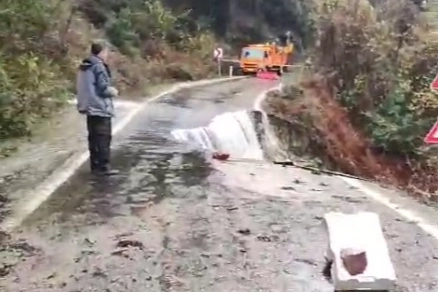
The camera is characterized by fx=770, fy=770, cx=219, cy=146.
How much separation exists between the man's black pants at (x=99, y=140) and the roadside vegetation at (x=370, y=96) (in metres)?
8.85

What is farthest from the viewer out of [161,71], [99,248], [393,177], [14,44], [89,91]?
[161,71]

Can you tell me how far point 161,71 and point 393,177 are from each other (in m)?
12.6

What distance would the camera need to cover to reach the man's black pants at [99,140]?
9.54 metres

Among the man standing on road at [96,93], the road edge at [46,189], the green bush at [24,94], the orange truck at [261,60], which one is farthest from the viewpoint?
the orange truck at [261,60]

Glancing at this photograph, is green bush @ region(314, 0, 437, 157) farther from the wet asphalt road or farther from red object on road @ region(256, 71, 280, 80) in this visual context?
red object on road @ region(256, 71, 280, 80)

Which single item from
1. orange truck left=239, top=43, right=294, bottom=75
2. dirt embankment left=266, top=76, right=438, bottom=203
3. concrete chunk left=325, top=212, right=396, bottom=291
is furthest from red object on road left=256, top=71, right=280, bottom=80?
concrete chunk left=325, top=212, right=396, bottom=291

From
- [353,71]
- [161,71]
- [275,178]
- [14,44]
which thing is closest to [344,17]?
[353,71]

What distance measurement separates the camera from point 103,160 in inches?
388

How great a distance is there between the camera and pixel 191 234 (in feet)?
24.2

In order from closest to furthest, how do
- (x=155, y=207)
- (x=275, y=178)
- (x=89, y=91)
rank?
(x=155, y=207)
(x=89, y=91)
(x=275, y=178)

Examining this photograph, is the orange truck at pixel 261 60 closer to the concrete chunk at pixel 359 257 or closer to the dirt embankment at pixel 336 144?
the dirt embankment at pixel 336 144

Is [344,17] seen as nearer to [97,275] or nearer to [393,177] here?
[393,177]

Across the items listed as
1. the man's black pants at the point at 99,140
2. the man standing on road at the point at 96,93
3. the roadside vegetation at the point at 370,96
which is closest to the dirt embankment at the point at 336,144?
A: the roadside vegetation at the point at 370,96

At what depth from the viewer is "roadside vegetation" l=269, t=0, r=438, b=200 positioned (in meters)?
18.8
